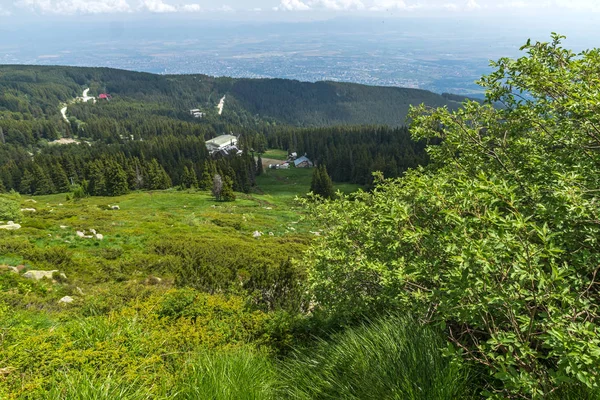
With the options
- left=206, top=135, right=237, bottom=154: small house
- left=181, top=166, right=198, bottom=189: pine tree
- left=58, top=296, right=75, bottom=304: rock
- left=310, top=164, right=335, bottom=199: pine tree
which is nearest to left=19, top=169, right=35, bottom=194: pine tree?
left=181, top=166, right=198, bottom=189: pine tree

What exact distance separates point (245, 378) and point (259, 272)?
30.5ft

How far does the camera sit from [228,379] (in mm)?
5383

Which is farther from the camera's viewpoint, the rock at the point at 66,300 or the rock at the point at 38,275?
the rock at the point at 38,275

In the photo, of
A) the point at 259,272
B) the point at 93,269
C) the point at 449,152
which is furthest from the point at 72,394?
the point at 93,269

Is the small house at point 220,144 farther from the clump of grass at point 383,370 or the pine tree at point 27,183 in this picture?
the clump of grass at point 383,370

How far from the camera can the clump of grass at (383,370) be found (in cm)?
436

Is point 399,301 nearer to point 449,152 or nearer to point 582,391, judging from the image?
point 582,391

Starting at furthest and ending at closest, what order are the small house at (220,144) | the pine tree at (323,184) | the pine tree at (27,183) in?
1. the small house at (220,144)
2. the pine tree at (27,183)
3. the pine tree at (323,184)

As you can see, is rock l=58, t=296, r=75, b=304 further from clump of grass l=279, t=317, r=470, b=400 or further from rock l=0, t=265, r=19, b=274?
clump of grass l=279, t=317, r=470, b=400

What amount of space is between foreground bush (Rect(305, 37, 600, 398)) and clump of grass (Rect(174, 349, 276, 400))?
2.65 meters

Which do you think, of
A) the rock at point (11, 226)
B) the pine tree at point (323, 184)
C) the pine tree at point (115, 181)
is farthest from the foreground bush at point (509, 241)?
the pine tree at point (115, 181)

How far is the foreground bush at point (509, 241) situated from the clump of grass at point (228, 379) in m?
2.65

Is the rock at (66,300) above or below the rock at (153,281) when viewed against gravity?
above

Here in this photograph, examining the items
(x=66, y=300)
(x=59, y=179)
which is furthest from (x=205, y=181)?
(x=66, y=300)
